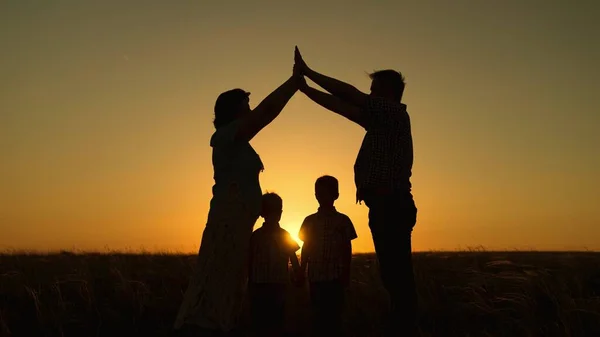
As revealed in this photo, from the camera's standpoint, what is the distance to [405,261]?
530 cm

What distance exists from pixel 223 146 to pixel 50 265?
9.14 metres

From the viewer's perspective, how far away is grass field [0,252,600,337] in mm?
7457

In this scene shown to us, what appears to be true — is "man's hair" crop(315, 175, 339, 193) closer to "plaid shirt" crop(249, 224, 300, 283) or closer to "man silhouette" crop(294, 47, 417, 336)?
"plaid shirt" crop(249, 224, 300, 283)

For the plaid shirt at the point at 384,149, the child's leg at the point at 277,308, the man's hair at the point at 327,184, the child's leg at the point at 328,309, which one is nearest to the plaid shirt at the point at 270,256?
the child's leg at the point at 277,308

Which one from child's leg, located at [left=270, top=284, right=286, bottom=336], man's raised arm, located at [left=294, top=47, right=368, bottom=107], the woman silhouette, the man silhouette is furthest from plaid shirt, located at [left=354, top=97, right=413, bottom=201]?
child's leg, located at [left=270, top=284, right=286, bottom=336]

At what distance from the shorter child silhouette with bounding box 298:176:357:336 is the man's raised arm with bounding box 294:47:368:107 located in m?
1.54

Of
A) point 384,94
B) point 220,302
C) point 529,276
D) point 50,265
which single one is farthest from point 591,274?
point 50,265

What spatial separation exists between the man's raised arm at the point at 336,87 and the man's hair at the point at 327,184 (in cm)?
151

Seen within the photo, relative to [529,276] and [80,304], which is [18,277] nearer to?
[80,304]

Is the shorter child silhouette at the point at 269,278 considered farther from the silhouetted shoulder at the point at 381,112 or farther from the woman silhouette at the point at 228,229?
the woman silhouette at the point at 228,229

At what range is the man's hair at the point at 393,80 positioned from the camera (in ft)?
18.5

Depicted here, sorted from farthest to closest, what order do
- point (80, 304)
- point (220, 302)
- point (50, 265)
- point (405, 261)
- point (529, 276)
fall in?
point (50, 265), point (529, 276), point (80, 304), point (405, 261), point (220, 302)

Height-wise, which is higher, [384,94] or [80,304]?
[384,94]

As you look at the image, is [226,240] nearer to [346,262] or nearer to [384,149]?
[384,149]
